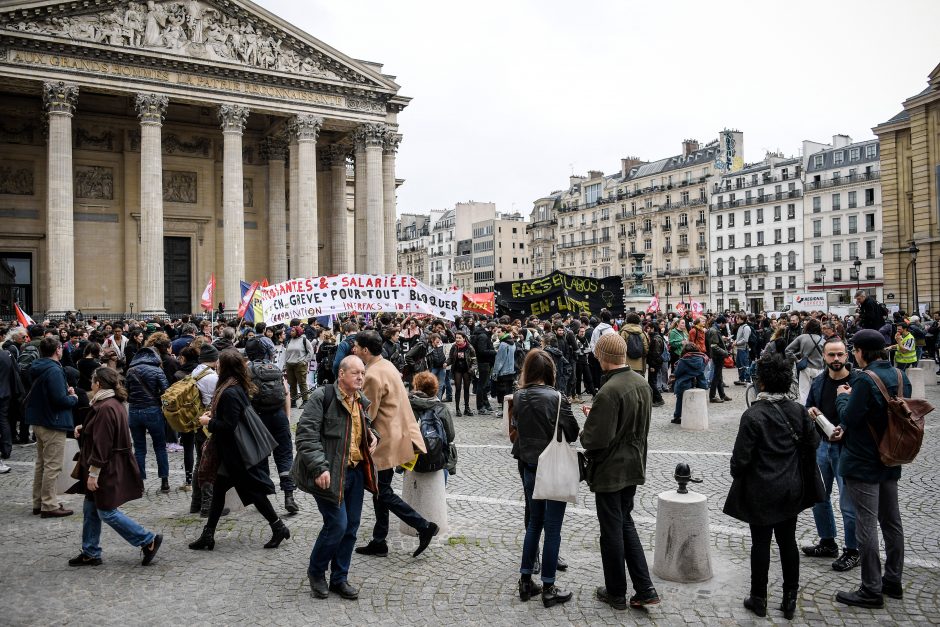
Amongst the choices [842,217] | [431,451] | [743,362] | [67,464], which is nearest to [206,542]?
[431,451]

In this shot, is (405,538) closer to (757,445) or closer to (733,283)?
(757,445)

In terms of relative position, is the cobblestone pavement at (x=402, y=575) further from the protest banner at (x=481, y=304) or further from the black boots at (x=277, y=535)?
the protest banner at (x=481, y=304)

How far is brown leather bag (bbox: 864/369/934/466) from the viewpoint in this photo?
17.3 ft

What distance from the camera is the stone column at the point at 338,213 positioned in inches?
1615

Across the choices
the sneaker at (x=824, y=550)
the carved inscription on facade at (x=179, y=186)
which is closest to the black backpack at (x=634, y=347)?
the sneaker at (x=824, y=550)

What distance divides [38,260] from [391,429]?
34.9m

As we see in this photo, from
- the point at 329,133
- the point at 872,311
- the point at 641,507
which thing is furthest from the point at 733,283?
the point at 641,507

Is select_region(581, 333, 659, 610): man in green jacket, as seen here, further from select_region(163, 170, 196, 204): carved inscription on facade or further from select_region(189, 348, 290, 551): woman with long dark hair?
select_region(163, 170, 196, 204): carved inscription on facade

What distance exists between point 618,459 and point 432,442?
7.20 feet

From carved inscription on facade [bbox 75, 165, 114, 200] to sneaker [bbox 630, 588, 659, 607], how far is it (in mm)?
37020

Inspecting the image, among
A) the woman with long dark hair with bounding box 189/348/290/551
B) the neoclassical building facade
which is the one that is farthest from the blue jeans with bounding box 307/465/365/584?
the neoclassical building facade

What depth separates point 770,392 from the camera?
17.3ft

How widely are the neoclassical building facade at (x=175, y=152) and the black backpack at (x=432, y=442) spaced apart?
27.6 metres

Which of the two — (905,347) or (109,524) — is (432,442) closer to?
(109,524)
